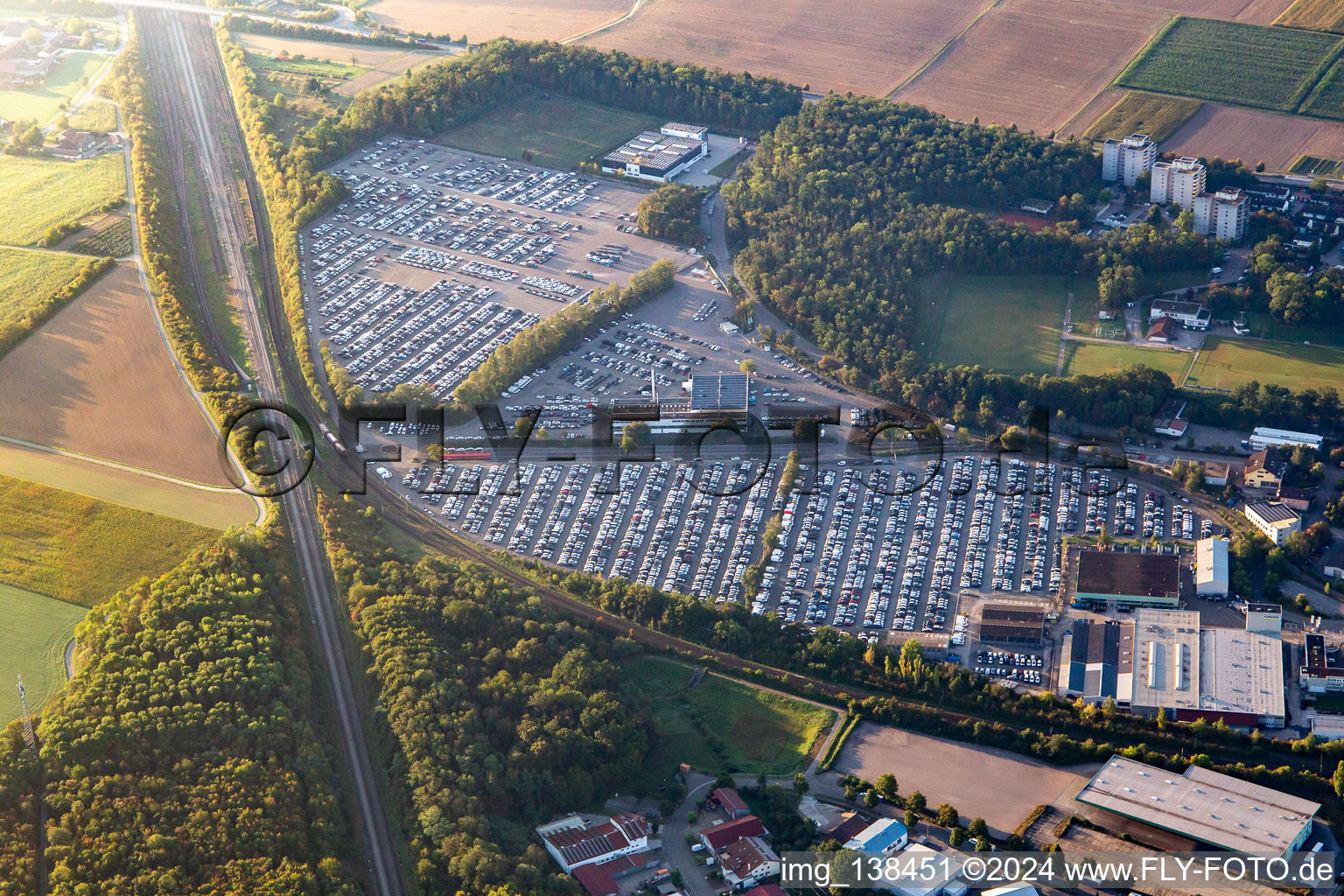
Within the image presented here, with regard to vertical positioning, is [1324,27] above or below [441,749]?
above

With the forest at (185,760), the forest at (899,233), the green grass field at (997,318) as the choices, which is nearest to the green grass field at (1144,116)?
the forest at (899,233)

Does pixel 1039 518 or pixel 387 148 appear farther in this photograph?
pixel 387 148

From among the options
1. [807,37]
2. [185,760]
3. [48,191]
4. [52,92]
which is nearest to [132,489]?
[185,760]

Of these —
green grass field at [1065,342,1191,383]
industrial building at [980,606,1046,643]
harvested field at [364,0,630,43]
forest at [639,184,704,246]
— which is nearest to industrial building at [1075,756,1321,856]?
industrial building at [980,606,1046,643]

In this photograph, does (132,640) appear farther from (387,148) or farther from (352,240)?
(387,148)

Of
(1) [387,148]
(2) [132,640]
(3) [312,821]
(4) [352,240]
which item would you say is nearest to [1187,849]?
(3) [312,821]

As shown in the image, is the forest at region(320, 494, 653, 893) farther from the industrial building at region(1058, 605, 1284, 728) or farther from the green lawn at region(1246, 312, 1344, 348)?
the green lawn at region(1246, 312, 1344, 348)

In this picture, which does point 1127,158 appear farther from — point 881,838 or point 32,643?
point 32,643
